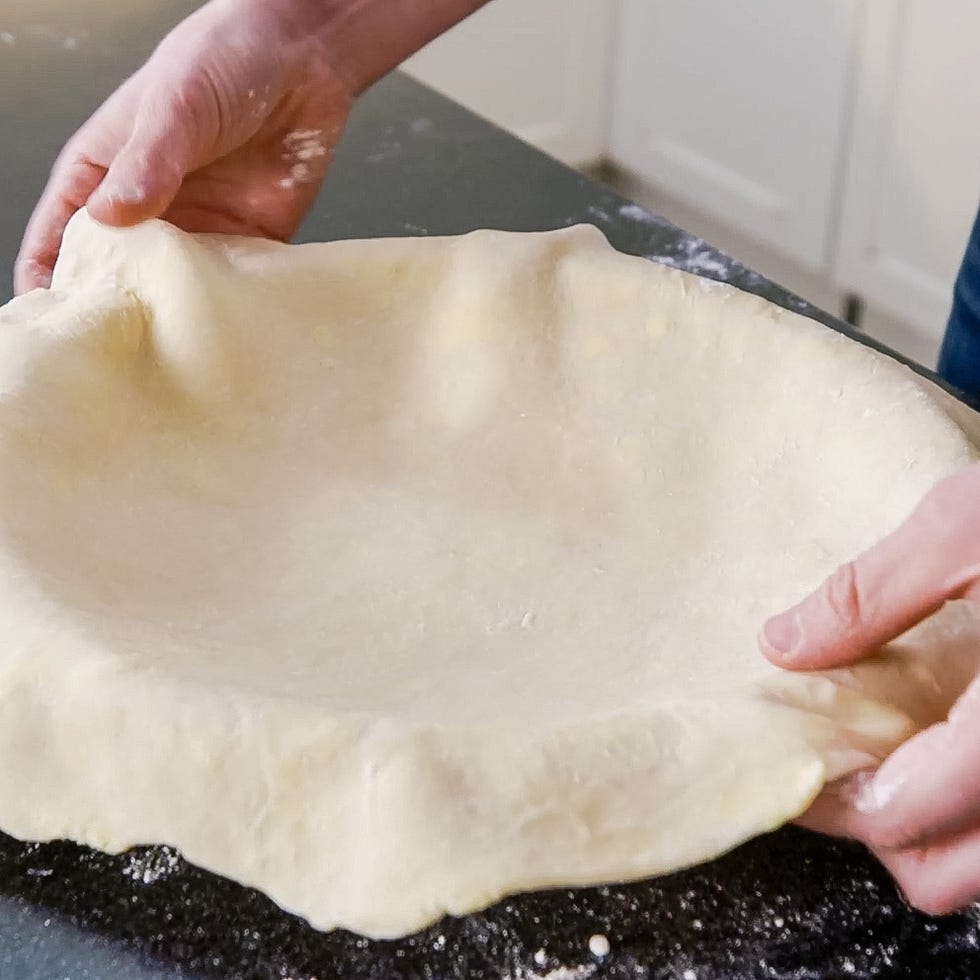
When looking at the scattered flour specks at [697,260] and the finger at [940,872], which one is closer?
the finger at [940,872]

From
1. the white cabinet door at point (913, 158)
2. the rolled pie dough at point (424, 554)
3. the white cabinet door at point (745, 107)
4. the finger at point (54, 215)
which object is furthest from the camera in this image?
the white cabinet door at point (745, 107)

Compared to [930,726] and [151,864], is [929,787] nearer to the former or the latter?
[930,726]

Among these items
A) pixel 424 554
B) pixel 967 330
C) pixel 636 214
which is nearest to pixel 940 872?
pixel 424 554

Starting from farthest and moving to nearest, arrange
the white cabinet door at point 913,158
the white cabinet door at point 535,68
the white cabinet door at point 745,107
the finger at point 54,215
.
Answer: the white cabinet door at point 535,68 → the white cabinet door at point 745,107 → the white cabinet door at point 913,158 → the finger at point 54,215

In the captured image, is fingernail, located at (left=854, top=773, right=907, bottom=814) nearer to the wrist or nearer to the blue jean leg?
the blue jean leg

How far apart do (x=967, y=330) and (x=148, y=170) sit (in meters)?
0.65

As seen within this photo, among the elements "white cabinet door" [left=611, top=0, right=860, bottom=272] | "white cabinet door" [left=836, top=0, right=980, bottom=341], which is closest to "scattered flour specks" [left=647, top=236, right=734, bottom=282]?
"white cabinet door" [left=836, top=0, right=980, bottom=341]

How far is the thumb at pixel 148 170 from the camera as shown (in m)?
0.83

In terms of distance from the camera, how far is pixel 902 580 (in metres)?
0.55

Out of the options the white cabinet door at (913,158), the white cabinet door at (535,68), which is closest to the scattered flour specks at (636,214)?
the white cabinet door at (913,158)

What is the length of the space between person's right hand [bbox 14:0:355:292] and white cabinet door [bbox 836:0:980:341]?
1143 mm

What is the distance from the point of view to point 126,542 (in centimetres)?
67

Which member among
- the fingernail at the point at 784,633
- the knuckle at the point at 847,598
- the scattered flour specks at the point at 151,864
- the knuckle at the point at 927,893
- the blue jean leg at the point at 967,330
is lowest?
the blue jean leg at the point at 967,330

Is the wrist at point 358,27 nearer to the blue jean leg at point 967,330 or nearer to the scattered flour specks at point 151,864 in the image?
the blue jean leg at point 967,330
